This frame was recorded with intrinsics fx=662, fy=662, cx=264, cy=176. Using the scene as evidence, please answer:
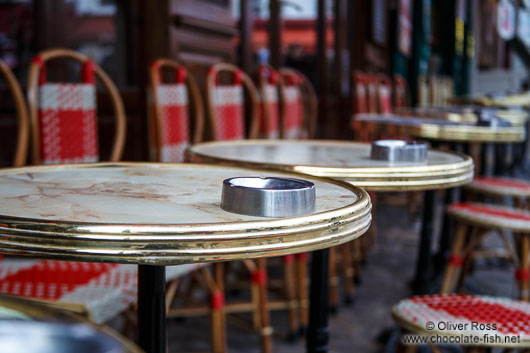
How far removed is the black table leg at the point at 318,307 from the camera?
1541 millimetres

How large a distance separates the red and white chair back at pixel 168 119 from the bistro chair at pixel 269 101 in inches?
20.5

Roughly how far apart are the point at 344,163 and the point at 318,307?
362 mm

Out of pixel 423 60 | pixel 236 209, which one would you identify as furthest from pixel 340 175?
pixel 423 60

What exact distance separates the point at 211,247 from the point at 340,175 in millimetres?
550

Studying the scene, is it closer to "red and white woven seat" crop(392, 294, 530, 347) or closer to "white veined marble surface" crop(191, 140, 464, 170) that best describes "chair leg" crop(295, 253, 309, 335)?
"white veined marble surface" crop(191, 140, 464, 170)

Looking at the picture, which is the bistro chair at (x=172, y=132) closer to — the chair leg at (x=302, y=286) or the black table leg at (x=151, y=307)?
the chair leg at (x=302, y=286)

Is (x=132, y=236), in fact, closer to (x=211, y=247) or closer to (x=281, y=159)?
(x=211, y=247)

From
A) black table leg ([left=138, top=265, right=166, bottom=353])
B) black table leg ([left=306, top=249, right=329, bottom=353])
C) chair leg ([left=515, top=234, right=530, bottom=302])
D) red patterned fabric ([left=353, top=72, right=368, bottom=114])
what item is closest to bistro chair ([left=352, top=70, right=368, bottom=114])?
red patterned fabric ([left=353, top=72, right=368, bottom=114])

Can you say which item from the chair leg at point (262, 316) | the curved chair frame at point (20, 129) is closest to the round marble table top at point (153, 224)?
the curved chair frame at point (20, 129)

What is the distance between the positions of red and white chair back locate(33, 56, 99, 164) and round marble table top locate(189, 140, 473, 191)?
1.22ft

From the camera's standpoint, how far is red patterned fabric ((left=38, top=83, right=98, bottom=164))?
1.75 meters

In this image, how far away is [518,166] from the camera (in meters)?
7.51

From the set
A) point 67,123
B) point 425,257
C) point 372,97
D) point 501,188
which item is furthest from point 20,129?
point 372,97

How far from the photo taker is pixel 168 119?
2180mm
